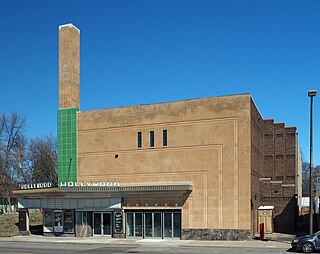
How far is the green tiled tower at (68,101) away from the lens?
3956 centimetres

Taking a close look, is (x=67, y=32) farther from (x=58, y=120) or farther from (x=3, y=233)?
(x=3, y=233)

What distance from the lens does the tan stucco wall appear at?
107 ft

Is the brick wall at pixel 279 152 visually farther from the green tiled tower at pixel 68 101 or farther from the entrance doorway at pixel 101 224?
the green tiled tower at pixel 68 101

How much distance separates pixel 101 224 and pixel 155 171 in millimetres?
6710

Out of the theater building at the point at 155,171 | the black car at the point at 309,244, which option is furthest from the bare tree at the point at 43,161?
the black car at the point at 309,244

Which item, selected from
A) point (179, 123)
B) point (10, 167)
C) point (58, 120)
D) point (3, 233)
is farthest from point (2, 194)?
point (179, 123)

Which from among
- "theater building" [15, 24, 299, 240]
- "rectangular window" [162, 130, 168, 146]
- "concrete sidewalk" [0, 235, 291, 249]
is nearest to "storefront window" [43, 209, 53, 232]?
"theater building" [15, 24, 299, 240]

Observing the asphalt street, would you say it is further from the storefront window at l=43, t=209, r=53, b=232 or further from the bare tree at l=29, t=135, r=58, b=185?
the bare tree at l=29, t=135, r=58, b=185

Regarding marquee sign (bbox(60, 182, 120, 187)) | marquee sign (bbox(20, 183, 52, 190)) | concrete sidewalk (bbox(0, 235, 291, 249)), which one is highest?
marquee sign (bbox(60, 182, 120, 187))

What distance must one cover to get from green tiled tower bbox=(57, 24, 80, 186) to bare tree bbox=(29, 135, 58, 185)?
40.4 meters

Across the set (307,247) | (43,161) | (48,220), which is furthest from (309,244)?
(43,161)

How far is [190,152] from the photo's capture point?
1353 inches

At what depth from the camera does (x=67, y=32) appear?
4091 centimetres

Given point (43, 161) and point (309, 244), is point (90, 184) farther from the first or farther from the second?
point (43, 161)
